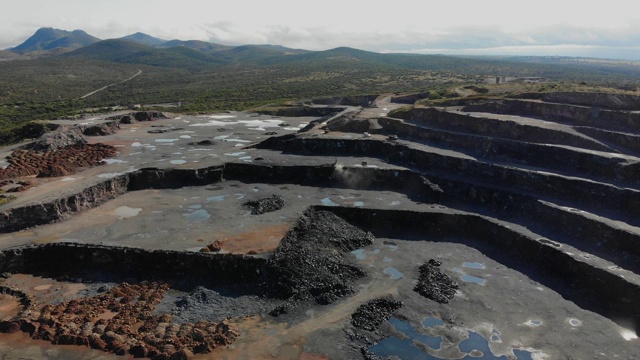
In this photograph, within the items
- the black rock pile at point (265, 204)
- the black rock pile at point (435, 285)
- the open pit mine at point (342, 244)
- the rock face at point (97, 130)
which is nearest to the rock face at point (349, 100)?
the open pit mine at point (342, 244)

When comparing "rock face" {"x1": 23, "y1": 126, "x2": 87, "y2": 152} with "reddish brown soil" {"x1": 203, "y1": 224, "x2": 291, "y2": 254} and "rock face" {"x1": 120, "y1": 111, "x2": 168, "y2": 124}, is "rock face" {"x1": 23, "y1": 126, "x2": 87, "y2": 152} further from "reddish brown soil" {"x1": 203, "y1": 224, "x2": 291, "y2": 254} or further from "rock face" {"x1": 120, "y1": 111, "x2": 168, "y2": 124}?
"reddish brown soil" {"x1": 203, "y1": 224, "x2": 291, "y2": 254}

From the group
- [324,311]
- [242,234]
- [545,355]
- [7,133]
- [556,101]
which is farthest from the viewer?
[7,133]

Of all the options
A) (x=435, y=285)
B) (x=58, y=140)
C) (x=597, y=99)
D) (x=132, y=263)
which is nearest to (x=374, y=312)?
(x=435, y=285)

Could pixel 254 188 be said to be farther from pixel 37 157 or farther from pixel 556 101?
pixel 556 101

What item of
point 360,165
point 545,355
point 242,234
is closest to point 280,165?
point 360,165

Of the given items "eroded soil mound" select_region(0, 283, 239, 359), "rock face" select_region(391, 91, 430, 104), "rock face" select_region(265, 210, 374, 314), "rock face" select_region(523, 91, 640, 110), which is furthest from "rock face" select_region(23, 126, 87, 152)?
"rock face" select_region(523, 91, 640, 110)

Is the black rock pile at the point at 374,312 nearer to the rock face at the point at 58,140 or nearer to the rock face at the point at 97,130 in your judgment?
the rock face at the point at 58,140
